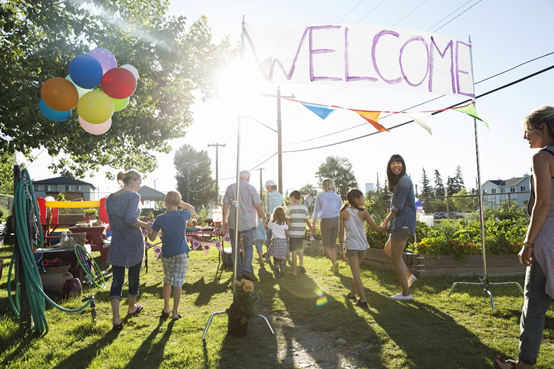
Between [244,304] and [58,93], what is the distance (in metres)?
3.64

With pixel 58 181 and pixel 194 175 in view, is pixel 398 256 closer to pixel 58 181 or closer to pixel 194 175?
pixel 194 175

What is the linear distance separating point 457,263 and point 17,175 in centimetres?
690

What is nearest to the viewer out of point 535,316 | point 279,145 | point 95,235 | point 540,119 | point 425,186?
point 535,316

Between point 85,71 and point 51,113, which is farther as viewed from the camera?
point 51,113

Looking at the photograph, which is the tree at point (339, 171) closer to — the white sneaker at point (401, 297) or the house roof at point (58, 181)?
the house roof at point (58, 181)

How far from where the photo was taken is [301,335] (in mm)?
3871

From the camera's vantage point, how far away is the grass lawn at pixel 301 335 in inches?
123

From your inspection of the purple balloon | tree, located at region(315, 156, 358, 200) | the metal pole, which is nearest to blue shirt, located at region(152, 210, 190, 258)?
the purple balloon

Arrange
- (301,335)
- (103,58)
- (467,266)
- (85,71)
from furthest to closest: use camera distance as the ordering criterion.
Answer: (467,266) < (103,58) < (85,71) < (301,335)

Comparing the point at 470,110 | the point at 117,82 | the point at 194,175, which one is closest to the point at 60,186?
the point at 194,175

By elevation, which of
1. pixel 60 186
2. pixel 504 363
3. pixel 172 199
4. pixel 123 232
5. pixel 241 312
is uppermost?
pixel 60 186

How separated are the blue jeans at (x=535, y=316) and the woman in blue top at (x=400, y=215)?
7.09ft

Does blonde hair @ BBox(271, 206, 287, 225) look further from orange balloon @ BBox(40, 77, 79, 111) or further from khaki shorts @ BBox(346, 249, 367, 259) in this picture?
orange balloon @ BBox(40, 77, 79, 111)

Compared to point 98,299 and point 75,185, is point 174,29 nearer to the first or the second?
point 98,299
